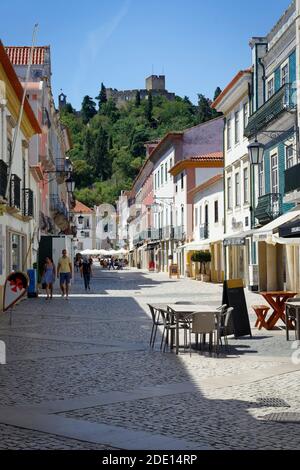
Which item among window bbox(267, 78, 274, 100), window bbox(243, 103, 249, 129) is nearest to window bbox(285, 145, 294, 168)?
window bbox(267, 78, 274, 100)

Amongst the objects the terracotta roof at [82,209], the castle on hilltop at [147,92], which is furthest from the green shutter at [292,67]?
the castle on hilltop at [147,92]

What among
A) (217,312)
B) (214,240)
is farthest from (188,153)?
(217,312)

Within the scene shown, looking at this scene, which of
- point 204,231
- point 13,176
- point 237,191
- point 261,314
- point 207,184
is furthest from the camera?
point 204,231

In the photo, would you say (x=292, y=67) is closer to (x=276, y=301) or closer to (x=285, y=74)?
(x=285, y=74)

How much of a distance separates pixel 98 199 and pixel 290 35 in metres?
106

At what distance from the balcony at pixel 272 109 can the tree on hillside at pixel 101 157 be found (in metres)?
108

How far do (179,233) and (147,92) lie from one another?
121718mm

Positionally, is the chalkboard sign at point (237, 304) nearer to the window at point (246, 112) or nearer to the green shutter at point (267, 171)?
the green shutter at point (267, 171)

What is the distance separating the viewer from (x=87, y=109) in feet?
560

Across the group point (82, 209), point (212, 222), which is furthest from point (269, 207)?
point (82, 209)

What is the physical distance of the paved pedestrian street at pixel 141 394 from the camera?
20.5ft

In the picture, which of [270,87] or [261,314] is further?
[270,87]

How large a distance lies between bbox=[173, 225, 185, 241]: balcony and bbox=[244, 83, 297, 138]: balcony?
2284 cm

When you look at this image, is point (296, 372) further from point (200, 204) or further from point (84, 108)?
point (84, 108)
